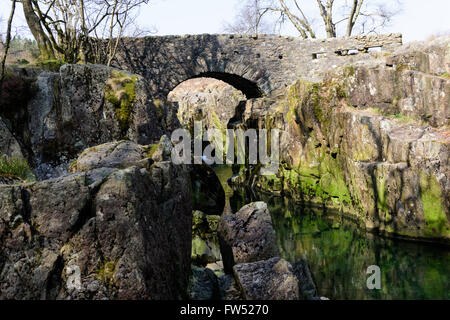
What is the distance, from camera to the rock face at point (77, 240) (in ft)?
11.9

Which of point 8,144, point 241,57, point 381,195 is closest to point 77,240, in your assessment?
point 8,144

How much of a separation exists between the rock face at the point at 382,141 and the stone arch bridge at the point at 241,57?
5271 millimetres

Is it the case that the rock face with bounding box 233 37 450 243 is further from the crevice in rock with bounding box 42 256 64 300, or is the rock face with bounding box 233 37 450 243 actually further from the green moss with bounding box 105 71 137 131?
the crevice in rock with bounding box 42 256 64 300

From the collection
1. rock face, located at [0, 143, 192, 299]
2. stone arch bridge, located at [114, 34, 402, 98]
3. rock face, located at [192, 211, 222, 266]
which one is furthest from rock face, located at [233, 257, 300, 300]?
stone arch bridge, located at [114, 34, 402, 98]

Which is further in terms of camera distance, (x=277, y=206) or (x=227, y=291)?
(x=277, y=206)

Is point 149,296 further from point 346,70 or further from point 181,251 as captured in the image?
point 346,70

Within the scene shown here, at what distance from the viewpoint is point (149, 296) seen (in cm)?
381

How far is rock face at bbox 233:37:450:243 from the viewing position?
885 cm

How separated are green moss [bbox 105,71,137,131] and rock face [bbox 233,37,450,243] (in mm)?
5814

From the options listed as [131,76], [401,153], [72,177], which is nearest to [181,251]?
[72,177]

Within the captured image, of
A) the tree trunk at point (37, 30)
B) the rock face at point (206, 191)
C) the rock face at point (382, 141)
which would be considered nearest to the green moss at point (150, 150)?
the rock face at point (382, 141)

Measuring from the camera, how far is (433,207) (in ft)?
28.6

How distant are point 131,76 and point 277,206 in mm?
7623

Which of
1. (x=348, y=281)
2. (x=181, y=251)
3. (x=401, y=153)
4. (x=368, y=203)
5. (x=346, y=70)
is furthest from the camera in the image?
(x=346, y=70)
